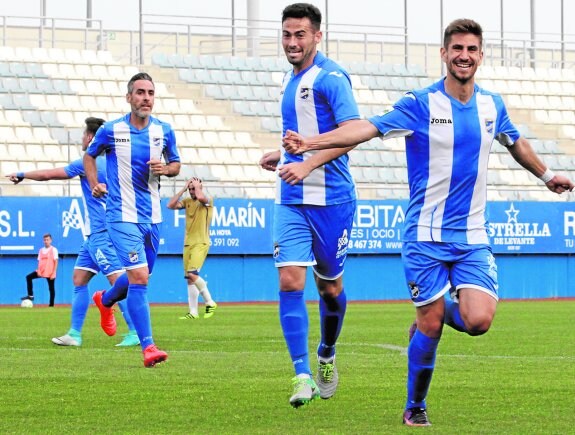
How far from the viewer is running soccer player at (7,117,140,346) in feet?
44.7

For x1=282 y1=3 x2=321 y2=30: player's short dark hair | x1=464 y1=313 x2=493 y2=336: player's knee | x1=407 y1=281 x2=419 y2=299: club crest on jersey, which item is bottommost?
x1=464 y1=313 x2=493 y2=336: player's knee

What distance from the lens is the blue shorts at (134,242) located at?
36.4ft

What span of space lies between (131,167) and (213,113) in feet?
79.3

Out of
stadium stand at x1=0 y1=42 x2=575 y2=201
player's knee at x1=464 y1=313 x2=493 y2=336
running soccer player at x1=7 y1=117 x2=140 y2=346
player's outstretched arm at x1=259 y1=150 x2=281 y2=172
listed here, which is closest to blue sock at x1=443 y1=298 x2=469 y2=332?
player's knee at x1=464 y1=313 x2=493 y2=336

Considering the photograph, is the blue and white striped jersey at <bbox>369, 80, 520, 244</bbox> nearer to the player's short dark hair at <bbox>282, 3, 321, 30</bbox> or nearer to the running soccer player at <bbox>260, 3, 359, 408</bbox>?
the running soccer player at <bbox>260, 3, 359, 408</bbox>

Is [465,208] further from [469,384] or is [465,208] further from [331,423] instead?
[469,384]

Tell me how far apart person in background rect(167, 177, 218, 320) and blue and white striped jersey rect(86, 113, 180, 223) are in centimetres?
968

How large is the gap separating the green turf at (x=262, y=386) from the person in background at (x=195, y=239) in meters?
5.52

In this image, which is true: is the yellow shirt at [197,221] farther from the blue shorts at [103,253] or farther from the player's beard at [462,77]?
the player's beard at [462,77]

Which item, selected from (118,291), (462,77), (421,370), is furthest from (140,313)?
(462,77)

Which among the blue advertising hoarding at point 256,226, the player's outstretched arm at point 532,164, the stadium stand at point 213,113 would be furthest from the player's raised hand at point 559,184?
the stadium stand at point 213,113

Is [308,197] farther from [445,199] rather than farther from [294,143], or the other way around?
[294,143]

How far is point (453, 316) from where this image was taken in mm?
7004

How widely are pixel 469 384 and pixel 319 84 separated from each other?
7.83 feet
